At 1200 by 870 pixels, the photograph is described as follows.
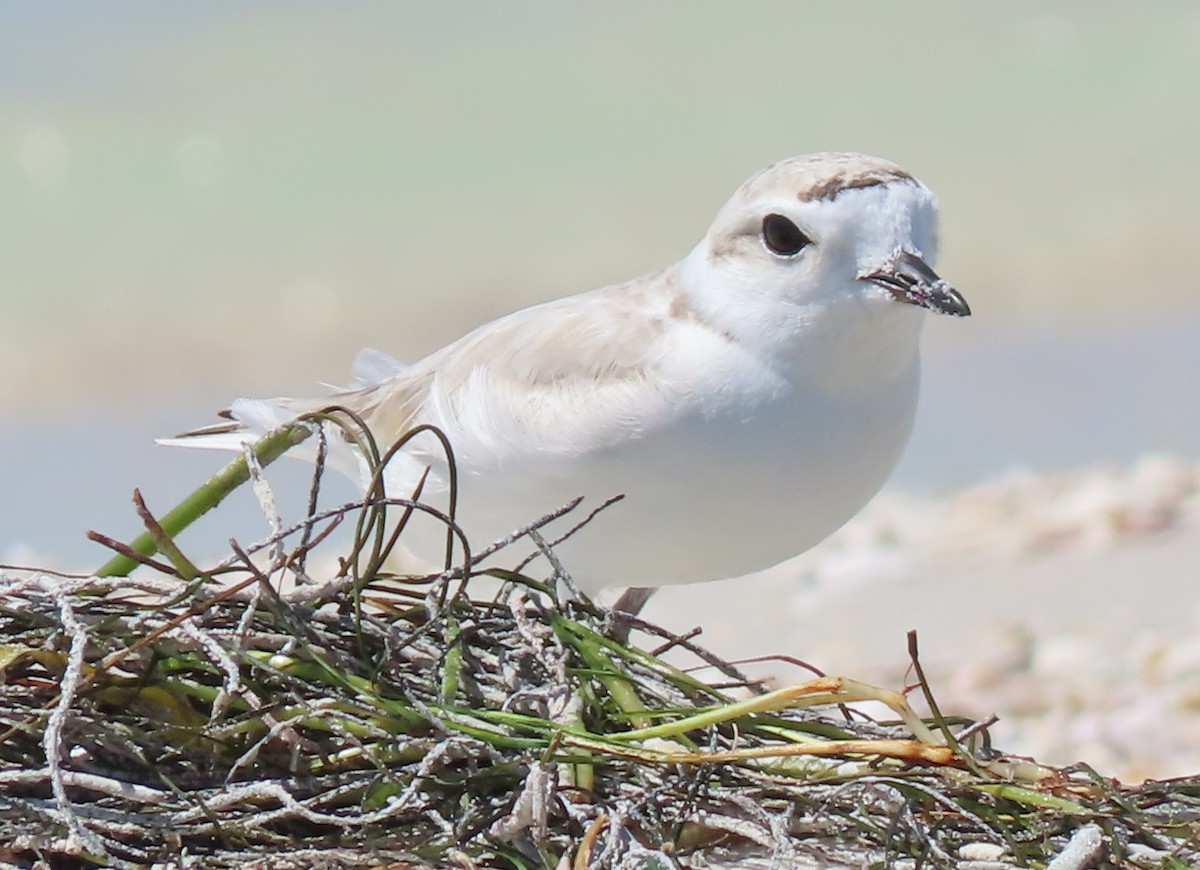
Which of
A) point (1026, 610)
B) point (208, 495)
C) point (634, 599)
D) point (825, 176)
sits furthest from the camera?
point (1026, 610)

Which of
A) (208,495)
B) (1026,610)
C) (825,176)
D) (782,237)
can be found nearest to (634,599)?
(782,237)

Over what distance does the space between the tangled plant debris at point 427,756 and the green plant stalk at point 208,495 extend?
0.06m

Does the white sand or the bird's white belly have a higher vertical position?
the white sand

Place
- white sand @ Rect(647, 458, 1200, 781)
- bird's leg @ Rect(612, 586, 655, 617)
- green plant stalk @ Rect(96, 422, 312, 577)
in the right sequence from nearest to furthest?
green plant stalk @ Rect(96, 422, 312, 577) → bird's leg @ Rect(612, 586, 655, 617) → white sand @ Rect(647, 458, 1200, 781)

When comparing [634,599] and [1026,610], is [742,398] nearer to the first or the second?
[634,599]

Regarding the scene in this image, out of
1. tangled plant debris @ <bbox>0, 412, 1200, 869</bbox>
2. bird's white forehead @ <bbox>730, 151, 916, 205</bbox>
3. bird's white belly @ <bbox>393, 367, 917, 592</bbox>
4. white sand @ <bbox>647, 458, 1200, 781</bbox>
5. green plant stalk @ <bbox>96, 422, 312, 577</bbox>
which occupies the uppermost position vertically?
white sand @ <bbox>647, 458, 1200, 781</bbox>

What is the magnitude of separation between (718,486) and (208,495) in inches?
29.8

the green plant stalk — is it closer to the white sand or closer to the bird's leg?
the bird's leg

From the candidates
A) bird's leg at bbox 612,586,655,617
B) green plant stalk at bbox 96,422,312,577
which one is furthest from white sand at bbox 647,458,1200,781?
green plant stalk at bbox 96,422,312,577

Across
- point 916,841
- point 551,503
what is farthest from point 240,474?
point 916,841

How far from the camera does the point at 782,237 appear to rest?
88.9 inches

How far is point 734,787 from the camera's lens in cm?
155

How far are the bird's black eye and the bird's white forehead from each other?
0.13 ft

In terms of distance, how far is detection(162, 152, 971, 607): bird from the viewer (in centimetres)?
218
